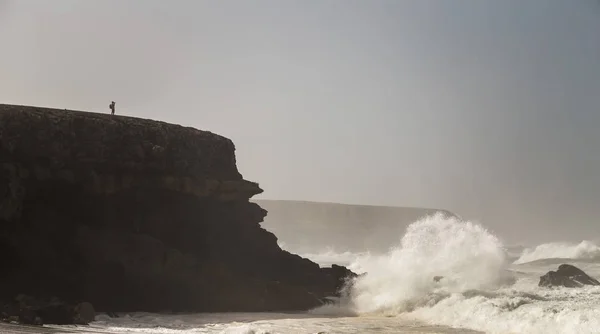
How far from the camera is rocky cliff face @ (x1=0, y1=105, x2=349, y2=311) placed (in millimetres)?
21203

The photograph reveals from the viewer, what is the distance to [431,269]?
83.5ft

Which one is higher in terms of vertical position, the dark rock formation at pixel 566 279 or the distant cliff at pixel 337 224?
the distant cliff at pixel 337 224

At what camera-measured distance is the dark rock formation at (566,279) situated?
23906mm

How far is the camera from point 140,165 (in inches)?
917

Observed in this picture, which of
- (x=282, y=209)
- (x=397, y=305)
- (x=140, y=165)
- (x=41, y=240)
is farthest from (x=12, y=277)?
(x=282, y=209)

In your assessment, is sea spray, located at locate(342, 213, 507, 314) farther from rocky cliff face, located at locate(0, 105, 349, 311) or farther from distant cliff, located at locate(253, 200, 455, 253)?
distant cliff, located at locate(253, 200, 455, 253)

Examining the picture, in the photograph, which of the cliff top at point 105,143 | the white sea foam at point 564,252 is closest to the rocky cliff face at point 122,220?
the cliff top at point 105,143

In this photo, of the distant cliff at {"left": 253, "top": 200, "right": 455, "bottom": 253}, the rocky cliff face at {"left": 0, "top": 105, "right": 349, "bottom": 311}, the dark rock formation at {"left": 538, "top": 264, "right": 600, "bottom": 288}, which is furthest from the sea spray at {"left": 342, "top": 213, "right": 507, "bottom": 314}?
the distant cliff at {"left": 253, "top": 200, "right": 455, "bottom": 253}

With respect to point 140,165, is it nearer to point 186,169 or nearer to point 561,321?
point 186,169

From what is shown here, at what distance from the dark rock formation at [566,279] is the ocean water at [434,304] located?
0.77 m

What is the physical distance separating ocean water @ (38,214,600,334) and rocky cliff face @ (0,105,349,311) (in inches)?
57.8

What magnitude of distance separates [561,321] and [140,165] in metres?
14.8

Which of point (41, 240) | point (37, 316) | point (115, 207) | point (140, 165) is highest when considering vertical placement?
point (140, 165)

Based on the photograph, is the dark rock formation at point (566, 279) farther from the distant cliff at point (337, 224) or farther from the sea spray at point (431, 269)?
the distant cliff at point (337, 224)
